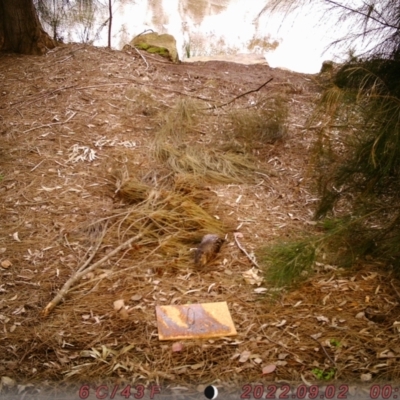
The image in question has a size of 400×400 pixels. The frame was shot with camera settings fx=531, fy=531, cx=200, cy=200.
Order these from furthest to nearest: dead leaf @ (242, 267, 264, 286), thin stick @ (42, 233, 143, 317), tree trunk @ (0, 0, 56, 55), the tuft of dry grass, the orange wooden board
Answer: tree trunk @ (0, 0, 56, 55), the tuft of dry grass, dead leaf @ (242, 267, 264, 286), thin stick @ (42, 233, 143, 317), the orange wooden board

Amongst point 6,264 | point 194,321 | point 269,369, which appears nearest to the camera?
point 269,369

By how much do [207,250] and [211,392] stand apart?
0.76 m

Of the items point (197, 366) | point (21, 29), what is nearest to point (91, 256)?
point (197, 366)

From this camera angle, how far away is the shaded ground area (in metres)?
1.82

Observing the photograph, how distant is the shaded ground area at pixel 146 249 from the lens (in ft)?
5.98


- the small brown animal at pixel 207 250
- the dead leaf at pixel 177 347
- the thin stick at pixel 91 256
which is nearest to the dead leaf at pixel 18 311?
the thin stick at pixel 91 256

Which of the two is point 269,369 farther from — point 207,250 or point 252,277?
point 207,250

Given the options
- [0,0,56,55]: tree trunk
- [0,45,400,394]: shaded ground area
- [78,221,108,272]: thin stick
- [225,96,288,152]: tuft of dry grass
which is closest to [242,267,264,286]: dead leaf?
[0,45,400,394]: shaded ground area

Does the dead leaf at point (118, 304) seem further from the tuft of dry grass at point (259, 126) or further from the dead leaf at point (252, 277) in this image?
the tuft of dry grass at point (259, 126)

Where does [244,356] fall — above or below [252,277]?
below

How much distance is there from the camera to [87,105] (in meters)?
3.83

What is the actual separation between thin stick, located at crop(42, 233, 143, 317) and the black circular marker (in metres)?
0.70

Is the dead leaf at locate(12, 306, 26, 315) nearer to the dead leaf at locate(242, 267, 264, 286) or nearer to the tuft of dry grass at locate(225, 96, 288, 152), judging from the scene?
the dead leaf at locate(242, 267, 264, 286)

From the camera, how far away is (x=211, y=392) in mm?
1687
